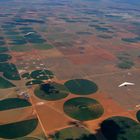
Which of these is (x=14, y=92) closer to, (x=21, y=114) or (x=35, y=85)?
(x=35, y=85)

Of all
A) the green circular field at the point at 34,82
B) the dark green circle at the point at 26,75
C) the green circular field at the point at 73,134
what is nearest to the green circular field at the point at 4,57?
the dark green circle at the point at 26,75

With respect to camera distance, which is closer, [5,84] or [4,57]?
[5,84]

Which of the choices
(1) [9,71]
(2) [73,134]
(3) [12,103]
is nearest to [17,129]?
(3) [12,103]

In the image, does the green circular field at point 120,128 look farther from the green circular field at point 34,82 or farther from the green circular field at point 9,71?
the green circular field at point 9,71

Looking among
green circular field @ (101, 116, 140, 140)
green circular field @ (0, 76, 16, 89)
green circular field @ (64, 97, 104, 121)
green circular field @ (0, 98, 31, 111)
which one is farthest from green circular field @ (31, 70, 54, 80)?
green circular field @ (101, 116, 140, 140)

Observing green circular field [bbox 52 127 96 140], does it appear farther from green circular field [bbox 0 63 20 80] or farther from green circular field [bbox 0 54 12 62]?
green circular field [bbox 0 54 12 62]

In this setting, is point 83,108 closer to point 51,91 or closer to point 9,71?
point 51,91
